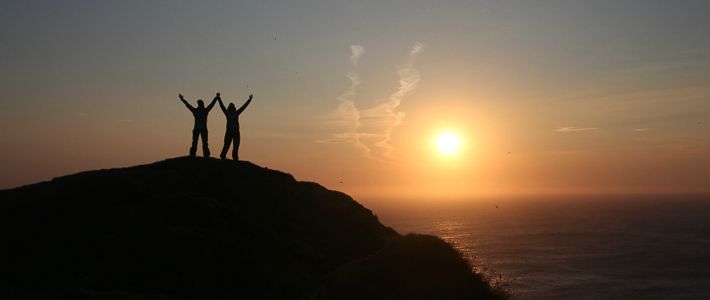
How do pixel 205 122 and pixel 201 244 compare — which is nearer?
pixel 201 244

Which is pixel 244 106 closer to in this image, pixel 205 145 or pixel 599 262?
pixel 205 145

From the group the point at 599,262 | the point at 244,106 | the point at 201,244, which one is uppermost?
the point at 244,106

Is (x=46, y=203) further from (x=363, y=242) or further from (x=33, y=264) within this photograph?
(x=363, y=242)

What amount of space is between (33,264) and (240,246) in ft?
22.2

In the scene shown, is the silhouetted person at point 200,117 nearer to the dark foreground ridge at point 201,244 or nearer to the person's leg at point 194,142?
the person's leg at point 194,142

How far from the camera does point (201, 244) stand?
62.3 ft

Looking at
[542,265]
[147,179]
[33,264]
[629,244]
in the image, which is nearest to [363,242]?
[147,179]

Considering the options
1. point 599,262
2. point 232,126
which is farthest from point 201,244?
point 599,262

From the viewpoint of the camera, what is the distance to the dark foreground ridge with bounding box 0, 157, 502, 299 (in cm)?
1584

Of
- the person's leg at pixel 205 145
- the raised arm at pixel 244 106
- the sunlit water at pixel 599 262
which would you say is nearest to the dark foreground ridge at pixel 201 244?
the person's leg at pixel 205 145

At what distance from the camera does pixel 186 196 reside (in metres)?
22.3

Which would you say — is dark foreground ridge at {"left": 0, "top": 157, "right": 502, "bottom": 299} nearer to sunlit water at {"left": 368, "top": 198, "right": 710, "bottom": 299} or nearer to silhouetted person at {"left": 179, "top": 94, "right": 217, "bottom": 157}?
silhouetted person at {"left": 179, "top": 94, "right": 217, "bottom": 157}

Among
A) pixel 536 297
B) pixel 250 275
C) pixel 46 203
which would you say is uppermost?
pixel 46 203

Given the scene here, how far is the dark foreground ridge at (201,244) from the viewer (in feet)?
52.0
